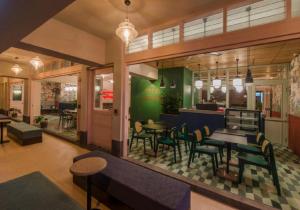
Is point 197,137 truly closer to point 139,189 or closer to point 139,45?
point 139,189

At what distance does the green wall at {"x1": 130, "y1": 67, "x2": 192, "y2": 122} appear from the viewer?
267 inches

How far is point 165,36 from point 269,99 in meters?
4.92

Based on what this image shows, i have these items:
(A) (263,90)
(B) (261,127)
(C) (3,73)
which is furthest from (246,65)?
(C) (3,73)

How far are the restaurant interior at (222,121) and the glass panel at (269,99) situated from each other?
3 centimetres

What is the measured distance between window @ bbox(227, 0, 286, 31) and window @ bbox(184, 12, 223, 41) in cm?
21

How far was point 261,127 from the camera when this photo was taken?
15.0ft

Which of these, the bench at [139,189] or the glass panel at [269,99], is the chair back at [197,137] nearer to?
the bench at [139,189]

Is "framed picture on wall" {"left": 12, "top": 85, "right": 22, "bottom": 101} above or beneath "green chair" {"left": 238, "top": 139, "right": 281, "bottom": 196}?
above

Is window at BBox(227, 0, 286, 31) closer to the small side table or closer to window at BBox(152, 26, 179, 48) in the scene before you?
window at BBox(152, 26, 179, 48)

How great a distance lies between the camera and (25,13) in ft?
5.08

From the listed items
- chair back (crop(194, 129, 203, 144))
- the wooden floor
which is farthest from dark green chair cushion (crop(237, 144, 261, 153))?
the wooden floor

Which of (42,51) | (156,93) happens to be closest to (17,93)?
(156,93)

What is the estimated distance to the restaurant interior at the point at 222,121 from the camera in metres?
2.83

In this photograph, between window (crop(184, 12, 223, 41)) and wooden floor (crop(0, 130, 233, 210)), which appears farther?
window (crop(184, 12, 223, 41))
